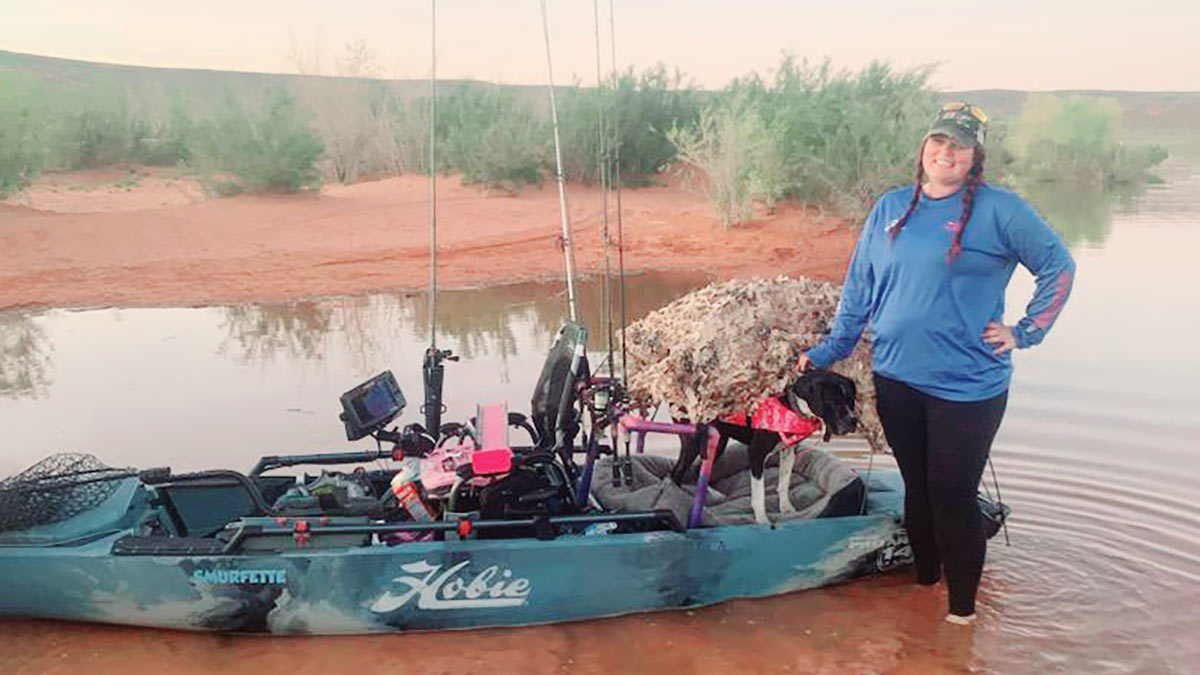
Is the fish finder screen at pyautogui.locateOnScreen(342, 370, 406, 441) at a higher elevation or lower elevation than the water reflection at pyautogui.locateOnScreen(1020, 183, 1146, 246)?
lower

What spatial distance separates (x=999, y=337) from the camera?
4.49 metres

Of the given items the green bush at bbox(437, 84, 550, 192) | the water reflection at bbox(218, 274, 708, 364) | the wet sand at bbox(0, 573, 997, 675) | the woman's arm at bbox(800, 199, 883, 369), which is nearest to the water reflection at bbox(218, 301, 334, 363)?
the water reflection at bbox(218, 274, 708, 364)

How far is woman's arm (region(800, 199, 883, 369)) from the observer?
A: 486cm

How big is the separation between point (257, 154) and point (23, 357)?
38.5 feet

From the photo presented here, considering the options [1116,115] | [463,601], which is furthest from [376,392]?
[1116,115]

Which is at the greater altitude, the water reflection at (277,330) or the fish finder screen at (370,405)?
the fish finder screen at (370,405)

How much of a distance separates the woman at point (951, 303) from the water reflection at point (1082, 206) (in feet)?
47.3

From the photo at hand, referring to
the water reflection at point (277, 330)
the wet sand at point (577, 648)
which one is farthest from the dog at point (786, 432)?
the water reflection at point (277, 330)

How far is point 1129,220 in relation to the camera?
21.2m

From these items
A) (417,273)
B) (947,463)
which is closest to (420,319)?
(417,273)

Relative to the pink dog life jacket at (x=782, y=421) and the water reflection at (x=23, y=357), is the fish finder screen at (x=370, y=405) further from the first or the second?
the water reflection at (x=23, y=357)

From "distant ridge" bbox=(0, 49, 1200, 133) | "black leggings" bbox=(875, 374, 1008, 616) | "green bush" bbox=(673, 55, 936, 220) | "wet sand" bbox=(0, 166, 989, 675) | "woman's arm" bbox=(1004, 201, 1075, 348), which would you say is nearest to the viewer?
"woman's arm" bbox=(1004, 201, 1075, 348)

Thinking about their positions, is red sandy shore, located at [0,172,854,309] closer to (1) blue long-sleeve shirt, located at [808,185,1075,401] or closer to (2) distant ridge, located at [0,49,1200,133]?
(1) blue long-sleeve shirt, located at [808,185,1075,401]

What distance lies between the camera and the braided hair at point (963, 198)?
4438mm
